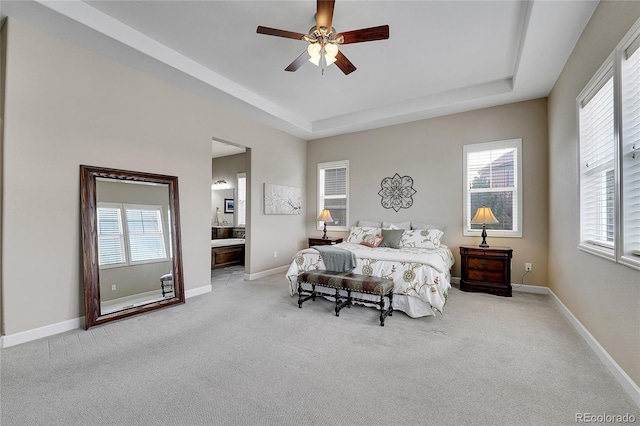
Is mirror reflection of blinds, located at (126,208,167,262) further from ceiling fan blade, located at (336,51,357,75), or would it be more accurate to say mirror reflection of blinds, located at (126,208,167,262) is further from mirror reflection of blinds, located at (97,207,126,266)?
ceiling fan blade, located at (336,51,357,75)

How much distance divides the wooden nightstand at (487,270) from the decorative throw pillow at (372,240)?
4.13ft

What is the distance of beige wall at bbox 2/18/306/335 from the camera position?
2.58 meters

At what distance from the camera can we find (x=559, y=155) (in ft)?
11.6

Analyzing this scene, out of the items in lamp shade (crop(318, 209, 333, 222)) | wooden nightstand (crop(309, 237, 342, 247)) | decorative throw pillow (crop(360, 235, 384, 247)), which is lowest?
wooden nightstand (crop(309, 237, 342, 247))

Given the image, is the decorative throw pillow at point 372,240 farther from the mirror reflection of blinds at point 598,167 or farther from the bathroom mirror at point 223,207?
the bathroom mirror at point 223,207

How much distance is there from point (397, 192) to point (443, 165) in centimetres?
94

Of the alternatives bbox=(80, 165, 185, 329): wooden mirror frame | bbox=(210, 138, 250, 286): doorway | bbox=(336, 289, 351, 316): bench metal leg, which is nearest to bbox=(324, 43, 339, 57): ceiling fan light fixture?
bbox=(336, 289, 351, 316): bench metal leg

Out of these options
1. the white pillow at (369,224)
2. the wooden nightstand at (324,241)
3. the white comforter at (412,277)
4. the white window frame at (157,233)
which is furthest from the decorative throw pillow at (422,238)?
the white window frame at (157,233)

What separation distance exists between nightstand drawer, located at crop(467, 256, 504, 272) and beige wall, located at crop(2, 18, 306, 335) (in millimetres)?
4168

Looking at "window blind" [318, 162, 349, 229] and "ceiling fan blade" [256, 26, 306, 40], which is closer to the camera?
"ceiling fan blade" [256, 26, 306, 40]

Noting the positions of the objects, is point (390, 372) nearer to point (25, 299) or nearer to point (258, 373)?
point (258, 373)

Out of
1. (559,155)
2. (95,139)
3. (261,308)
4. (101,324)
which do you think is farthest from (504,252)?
(95,139)

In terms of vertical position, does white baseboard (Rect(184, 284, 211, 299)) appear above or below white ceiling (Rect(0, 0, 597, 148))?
below

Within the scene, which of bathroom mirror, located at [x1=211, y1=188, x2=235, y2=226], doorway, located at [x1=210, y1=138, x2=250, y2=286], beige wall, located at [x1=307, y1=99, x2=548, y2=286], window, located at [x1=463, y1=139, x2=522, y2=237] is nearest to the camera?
beige wall, located at [x1=307, y1=99, x2=548, y2=286]
